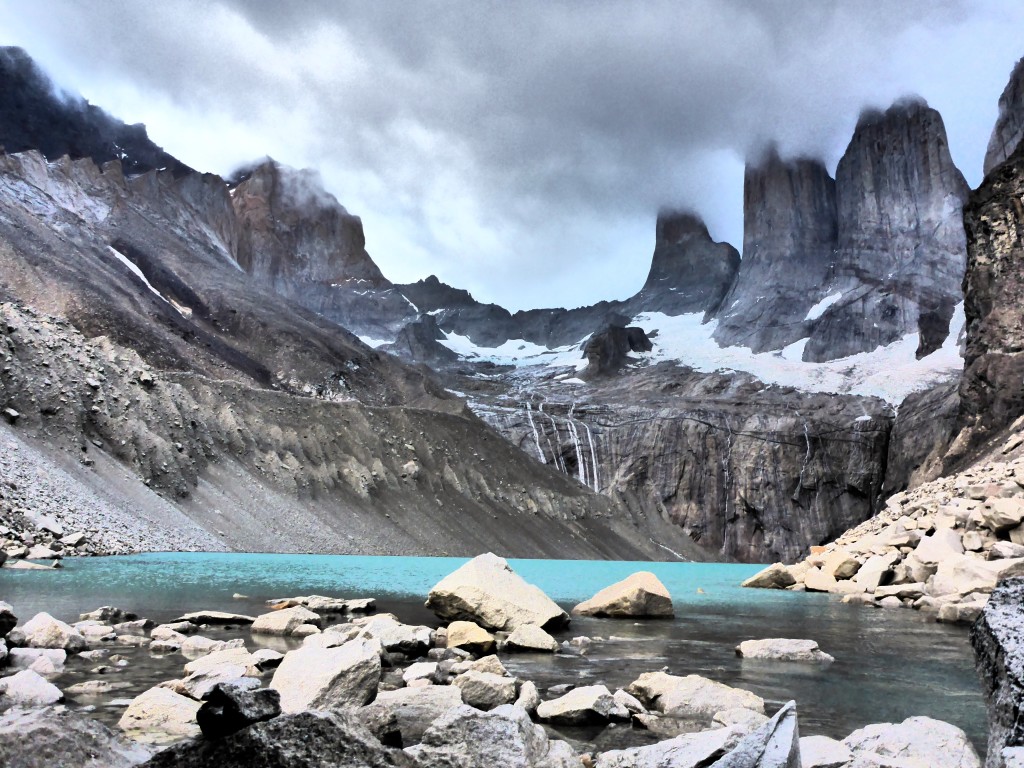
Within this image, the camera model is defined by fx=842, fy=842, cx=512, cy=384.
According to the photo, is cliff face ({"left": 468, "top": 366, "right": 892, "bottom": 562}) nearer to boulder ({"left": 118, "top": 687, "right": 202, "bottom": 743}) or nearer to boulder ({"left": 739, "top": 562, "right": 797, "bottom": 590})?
boulder ({"left": 739, "top": 562, "right": 797, "bottom": 590})

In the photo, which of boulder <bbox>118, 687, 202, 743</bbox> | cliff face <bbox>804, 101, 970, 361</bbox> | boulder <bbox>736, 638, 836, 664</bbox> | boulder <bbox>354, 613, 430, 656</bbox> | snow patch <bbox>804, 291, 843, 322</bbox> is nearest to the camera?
boulder <bbox>118, 687, 202, 743</bbox>

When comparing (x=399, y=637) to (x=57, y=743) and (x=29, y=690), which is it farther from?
(x=57, y=743)

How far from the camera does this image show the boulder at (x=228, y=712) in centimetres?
470

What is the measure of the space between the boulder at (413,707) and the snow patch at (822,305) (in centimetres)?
17496

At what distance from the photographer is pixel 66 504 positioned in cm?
3741

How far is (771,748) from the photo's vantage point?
17.5 ft

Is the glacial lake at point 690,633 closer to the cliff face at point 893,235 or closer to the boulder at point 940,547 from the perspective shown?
the boulder at point 940,547

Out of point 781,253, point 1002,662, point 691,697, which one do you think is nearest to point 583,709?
point 691,697

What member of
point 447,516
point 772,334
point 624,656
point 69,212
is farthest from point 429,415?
point 772,334

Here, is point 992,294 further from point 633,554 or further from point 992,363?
point 633,554

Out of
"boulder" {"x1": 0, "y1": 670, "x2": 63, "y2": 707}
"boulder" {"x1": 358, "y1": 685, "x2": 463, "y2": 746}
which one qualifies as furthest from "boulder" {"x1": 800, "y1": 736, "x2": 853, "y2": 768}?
"boulder" {"x1": 0, "y1": 670, "x2": 63, "y2": 707}

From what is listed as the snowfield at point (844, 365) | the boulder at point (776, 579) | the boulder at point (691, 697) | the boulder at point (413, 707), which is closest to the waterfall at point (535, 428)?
the snowfield at point (844, 365)

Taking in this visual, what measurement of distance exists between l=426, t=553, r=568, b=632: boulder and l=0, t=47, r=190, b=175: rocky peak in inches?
5326

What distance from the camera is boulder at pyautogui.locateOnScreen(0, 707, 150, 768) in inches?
173
